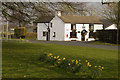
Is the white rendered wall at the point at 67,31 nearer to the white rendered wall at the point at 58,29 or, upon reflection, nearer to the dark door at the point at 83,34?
the white rendered wall at the point at 58,29

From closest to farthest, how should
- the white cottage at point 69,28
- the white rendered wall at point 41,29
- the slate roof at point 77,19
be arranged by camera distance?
1. the white cottage at point 69,28
2. the slate roof at point 77,19
3. the white rendered wall at point 41,29

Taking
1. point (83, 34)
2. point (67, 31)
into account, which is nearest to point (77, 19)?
point (83, 34)

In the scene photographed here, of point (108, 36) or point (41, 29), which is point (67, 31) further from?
point (108, 36)

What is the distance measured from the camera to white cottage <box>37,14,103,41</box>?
173 feet

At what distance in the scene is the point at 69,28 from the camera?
175 feet

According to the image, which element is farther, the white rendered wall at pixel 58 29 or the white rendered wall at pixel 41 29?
the white rendered wall at pixel 41 29

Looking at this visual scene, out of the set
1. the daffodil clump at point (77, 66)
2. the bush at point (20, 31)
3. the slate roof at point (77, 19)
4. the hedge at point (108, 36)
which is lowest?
the daffodil clump at point (77, 66)

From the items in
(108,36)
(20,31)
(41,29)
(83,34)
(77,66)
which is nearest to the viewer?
(77,66)

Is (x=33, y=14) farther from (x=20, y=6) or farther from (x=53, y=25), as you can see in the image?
(x=53, y=25)

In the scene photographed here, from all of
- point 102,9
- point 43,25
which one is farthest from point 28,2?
point 43,25

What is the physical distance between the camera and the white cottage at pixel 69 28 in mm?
52812

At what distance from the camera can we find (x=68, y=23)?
53.4 m

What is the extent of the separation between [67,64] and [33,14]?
33.6ft

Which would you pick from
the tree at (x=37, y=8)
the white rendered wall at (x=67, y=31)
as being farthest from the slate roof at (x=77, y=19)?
the tree at (x=37, y=8)
